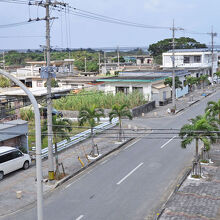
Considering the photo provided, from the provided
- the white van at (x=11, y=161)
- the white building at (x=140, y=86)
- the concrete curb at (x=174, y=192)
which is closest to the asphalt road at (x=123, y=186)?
the concrete curb at (x=174, y=192)

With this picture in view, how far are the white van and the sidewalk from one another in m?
9.48

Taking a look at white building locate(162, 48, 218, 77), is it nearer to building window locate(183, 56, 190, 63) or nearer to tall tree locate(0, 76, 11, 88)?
building window locate(183, 56, 190, 63)

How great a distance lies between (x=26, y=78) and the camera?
2530 inches

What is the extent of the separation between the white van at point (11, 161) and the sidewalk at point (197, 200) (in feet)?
31.1

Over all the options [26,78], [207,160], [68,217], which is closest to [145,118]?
[207,160]

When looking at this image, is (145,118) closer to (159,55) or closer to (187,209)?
(187,209)

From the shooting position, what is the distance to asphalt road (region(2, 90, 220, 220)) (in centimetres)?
1653

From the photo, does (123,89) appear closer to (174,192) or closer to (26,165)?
(26,165)

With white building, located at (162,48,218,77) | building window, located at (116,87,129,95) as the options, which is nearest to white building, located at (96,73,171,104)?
building window, located at (116,87,129,95)

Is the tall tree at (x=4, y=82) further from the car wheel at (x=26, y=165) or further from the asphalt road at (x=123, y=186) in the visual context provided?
the car wheel at (x=26, y=165)

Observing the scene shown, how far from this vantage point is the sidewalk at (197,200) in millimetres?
15742

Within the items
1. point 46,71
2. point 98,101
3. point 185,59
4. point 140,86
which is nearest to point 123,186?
point 46,71

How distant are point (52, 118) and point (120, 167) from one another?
5.14 metres

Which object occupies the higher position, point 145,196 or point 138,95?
point 138,95
